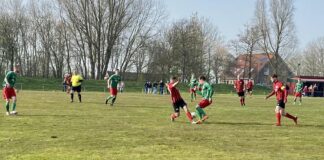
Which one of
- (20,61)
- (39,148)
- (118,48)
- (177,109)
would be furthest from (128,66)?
(39,148)

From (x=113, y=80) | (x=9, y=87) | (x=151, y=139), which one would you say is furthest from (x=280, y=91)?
(x=113, y=80)

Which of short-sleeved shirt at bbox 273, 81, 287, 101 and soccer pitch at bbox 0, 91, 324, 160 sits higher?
short-sleeved shirt at bbox 273, 81, 287, 101

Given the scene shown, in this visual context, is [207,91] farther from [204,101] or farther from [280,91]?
[280,91]

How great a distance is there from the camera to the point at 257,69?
12069cm

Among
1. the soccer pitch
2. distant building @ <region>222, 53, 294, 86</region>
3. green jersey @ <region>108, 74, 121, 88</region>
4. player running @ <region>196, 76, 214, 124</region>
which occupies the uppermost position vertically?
distant building @ <region>222, 53, 294, 86</region>

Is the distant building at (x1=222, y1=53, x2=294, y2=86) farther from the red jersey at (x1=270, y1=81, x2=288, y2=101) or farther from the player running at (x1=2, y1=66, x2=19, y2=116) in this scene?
the player running at (x1=2, y1=66, x2=19, y2=116)

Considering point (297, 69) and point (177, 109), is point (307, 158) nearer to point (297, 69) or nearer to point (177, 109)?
point (177, 109)

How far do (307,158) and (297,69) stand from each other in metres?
107

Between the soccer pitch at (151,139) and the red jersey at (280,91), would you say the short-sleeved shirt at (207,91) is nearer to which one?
the soccer pitch at (151,139)

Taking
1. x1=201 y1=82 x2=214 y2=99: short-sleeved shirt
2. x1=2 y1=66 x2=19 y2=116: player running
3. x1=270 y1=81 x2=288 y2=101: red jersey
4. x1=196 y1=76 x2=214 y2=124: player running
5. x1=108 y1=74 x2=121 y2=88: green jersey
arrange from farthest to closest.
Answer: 1. x1=108 y1=74 x2=121 y2=88: green jersey
2. x1=2 y1=66 x2=19 y2=116: player running
3. x1=201 y1=82 x2=214 y2=99: short-sleeved shirt
4. x1=196 y1=76 x2=214 y2=124: player running
5. x1=270 y1=81 x2=288 y2=101: red jersey

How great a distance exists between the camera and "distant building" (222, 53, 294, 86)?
92188mm

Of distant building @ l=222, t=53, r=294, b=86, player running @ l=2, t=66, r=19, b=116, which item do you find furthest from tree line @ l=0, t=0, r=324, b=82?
player running @ l=2, t=66, r=19, b=116

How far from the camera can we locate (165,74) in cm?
8119

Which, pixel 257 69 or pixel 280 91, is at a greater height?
pixel 257 69
